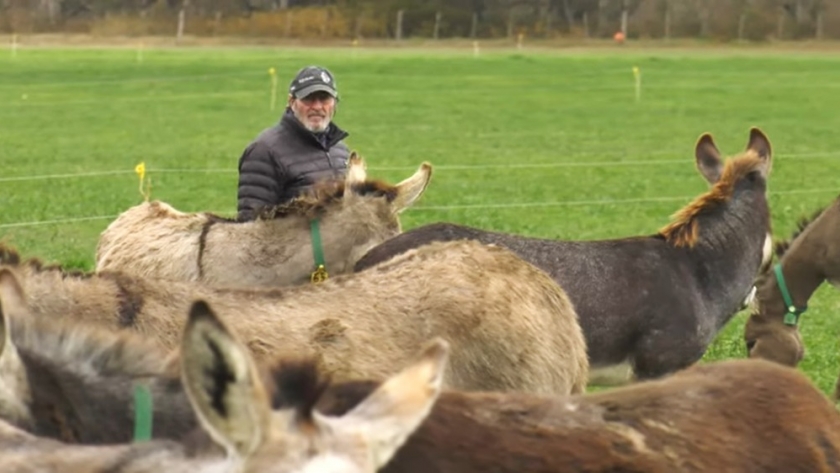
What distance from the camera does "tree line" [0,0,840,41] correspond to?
63.9 metres

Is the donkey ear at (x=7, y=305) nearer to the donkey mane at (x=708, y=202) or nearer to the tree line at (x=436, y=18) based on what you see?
A: the donkey mane at (x=708, y=202)

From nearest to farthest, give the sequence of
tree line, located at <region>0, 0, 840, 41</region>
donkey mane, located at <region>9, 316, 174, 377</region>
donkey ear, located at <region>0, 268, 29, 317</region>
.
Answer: donkey mane, located at <region>9, 316, 174, 377</region> → donkey ear, located at <region>0, 268, 29, 317</region> → tree line, located at <region>0, 0, 840, 41</region>

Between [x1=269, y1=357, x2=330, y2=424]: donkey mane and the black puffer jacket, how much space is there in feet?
17.5

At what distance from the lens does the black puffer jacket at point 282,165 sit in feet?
27.1

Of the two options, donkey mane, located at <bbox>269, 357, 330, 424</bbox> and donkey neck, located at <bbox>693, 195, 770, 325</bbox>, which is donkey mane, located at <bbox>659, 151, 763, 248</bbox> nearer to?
donkey neck, located at <bbox>693, 195, 770, 325</bbox>

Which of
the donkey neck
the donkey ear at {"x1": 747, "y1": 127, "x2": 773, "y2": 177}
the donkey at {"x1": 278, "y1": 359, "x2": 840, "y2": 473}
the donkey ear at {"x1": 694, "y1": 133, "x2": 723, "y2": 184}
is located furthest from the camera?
the donkey ear at {"x1": 694, "y1": 133, "x2": 723, "y2": 184}

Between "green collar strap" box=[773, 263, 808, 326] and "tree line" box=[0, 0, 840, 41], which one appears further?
"tree line" box=[0, 0, 840, 41]

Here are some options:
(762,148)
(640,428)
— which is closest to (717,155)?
(762,148)

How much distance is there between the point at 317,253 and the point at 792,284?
373 centimetres

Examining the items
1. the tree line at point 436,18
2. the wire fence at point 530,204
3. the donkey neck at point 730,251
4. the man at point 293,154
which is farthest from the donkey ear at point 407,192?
the tree line at point 436,18

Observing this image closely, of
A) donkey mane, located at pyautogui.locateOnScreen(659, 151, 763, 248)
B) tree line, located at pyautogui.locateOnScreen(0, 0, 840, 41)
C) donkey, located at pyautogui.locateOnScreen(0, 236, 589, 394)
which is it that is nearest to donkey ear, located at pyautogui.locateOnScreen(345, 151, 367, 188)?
donkey, located at pyautogui.locateOnScreen(0, 236, 589, 394)

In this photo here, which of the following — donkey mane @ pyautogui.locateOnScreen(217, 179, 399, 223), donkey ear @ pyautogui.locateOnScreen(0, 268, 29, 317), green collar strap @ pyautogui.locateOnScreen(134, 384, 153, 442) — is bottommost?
donkey mane @ pyautogui.locateOnScreen(217, 179, 399, 223)

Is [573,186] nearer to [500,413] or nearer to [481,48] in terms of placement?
[500,413]

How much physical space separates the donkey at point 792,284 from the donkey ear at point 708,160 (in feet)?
3.01
